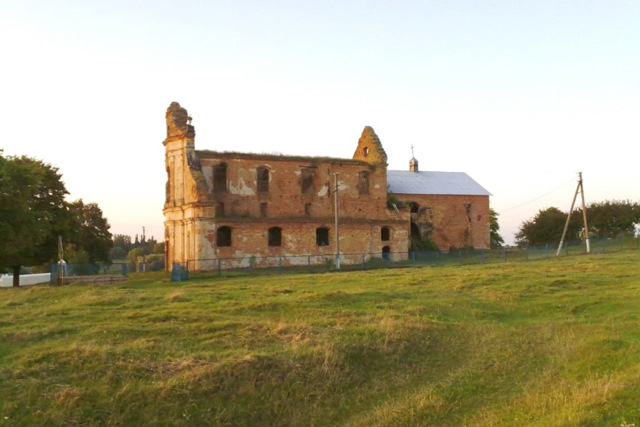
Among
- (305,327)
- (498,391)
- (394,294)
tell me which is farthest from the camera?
(394,294)

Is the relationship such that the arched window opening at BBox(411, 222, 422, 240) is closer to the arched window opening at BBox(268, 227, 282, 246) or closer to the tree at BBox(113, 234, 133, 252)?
the arched window opening at BBox(268, 227, 282, 246)

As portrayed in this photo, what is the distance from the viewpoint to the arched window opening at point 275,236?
39906 mm

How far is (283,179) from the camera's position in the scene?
4178 centimetres

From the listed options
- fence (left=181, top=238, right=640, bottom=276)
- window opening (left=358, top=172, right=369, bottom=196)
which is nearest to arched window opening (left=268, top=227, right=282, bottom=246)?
fence (left=181, top=238, right=640, bottom=276)

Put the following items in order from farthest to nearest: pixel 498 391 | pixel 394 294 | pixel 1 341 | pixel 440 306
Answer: pixel 394 294 → pixel 440 306 → pixel 1 341 → pixel 498 391

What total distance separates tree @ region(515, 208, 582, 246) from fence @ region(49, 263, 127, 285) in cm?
4286

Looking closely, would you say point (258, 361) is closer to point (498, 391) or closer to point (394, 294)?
point (498, 391)

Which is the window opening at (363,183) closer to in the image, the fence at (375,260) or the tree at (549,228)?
A: the fence at (375,260)

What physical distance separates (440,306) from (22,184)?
1986 cm

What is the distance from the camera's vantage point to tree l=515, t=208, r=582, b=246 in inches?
2411

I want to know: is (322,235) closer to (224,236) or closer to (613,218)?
(224,236)

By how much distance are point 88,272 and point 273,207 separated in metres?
13.9

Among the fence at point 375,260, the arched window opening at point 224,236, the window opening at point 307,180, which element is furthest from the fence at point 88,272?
the window opening at point 307,180

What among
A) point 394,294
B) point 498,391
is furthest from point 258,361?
point 394,294
